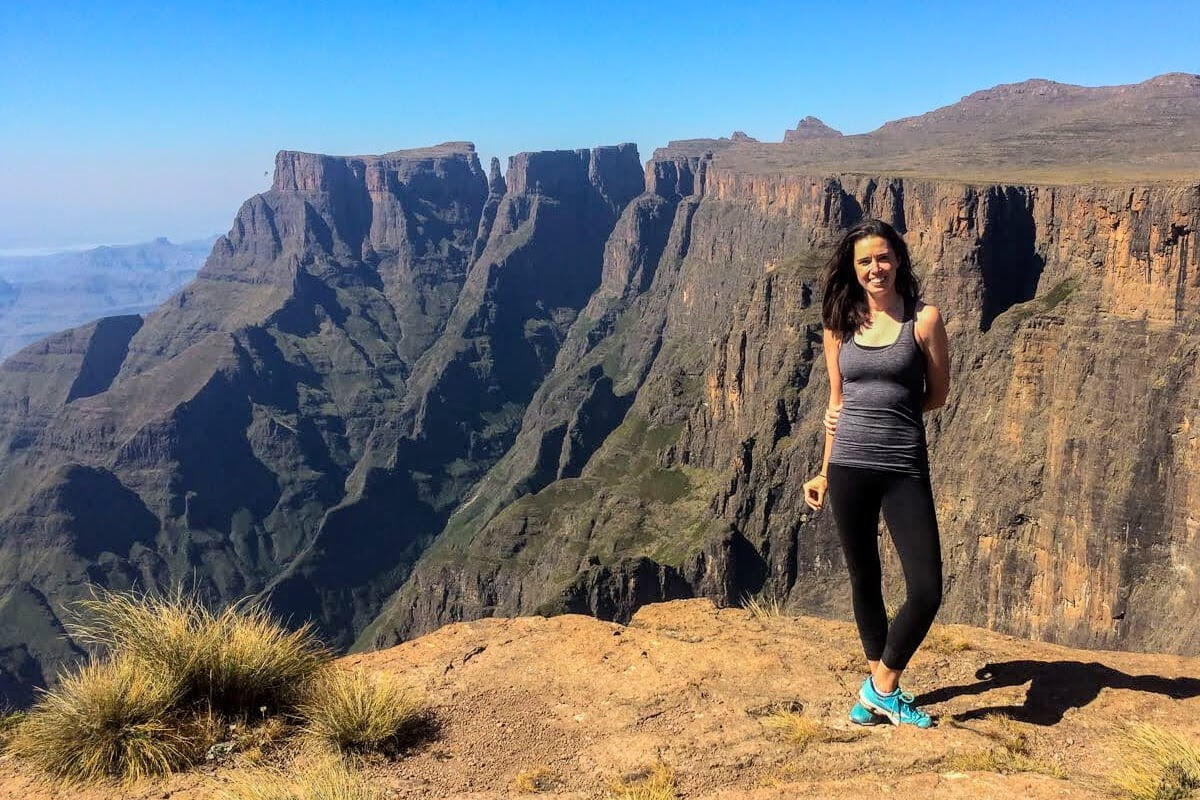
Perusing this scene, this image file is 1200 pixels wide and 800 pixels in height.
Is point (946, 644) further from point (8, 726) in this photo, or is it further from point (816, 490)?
point (8, 726)

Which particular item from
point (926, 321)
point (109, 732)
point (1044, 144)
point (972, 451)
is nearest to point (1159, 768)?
point (926, 321)

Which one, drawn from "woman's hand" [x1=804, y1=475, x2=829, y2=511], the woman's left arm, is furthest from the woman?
"woman's hand" [x1=804, y1=475, x2=829, y2=511]

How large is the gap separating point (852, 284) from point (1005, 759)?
436 cm

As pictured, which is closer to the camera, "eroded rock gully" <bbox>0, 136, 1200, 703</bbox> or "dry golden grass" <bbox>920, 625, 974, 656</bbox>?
"dry golden grass" <bbox>920, 625, 974, 656</bbox>

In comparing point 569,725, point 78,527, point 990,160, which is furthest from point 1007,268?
point 78,527

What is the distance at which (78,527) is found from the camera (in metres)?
132

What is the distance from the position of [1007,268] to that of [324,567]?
115657 mm

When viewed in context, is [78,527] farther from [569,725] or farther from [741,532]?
[569,725]

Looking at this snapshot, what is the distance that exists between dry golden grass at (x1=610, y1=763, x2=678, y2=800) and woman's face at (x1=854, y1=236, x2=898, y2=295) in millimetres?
4637

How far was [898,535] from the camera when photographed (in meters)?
6.96

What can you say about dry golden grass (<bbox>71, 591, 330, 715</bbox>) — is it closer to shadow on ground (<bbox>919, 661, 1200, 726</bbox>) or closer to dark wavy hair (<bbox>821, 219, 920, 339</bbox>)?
dark wavy hair (<bbox>821, 219, 920, 339</bbox>)

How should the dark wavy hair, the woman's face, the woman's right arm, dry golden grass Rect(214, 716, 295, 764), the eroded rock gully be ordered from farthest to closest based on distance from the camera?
the eroded rock gully < the woman's right arm < dry golden grass Rect(214, 716, 295, 764) < the dark wavy hair < the woman's face

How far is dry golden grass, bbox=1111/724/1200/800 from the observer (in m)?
5.69

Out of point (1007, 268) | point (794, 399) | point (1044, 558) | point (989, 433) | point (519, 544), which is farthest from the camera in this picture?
point (519, 544)
